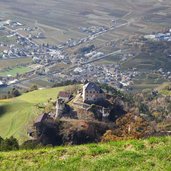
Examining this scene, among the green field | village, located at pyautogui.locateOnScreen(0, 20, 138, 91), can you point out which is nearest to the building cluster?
village, located at pyautogui.locateOnScreen(0, 20, 138, 91)

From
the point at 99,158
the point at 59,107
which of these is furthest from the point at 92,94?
the point at 99,158

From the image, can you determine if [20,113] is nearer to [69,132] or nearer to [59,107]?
[59,107]

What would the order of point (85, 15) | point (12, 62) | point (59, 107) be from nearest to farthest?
point (59, 107), point (12, 62), point (85, 15)

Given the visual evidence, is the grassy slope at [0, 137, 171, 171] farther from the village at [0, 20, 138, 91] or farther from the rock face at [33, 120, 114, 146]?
the village at [0, 20, 138, 91]

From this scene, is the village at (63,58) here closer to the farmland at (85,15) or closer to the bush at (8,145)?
the farmland at (85,15)

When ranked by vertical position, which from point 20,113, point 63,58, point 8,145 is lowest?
point 63,58

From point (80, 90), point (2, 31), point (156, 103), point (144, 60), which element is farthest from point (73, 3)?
point (80, 90)
